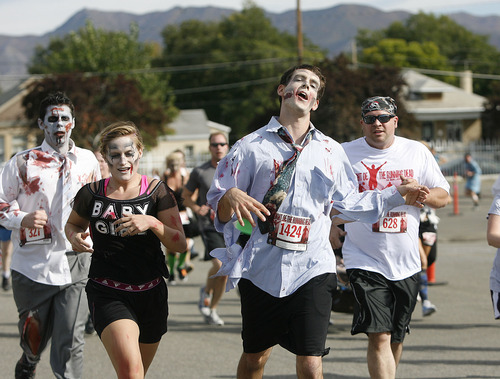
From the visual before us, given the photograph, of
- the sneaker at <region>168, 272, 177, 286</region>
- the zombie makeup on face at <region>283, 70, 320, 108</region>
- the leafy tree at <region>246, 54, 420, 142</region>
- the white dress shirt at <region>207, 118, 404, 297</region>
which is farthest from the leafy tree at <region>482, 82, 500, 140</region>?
the white dress shirt at <region>207, 118, 404, 297</region>

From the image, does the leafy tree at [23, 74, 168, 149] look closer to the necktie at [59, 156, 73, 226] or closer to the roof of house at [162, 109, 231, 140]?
the roof of house at [162, 109, 231, 140]

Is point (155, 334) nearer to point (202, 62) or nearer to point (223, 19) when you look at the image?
point (202, 62)

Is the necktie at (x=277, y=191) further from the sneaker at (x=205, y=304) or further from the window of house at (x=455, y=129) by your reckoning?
the window of house at (x=455, y=129)

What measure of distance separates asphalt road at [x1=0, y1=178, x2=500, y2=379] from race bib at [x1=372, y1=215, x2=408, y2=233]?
158 cm

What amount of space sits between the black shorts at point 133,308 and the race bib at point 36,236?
3.35 ft

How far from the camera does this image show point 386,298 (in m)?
6.04

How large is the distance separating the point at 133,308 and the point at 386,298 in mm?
1959

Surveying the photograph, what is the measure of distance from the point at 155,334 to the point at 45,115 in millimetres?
2049

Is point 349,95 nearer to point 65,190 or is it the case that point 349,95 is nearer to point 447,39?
point 65,190

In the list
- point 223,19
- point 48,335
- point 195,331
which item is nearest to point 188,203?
point 195,331

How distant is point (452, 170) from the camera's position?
40.9 meters

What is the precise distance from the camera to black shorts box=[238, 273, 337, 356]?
4.89 meters

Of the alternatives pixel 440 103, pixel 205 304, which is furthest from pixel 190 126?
pixel 205 304

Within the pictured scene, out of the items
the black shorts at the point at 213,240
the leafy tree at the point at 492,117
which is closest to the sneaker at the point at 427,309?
the black shorts at the point at 213,240
